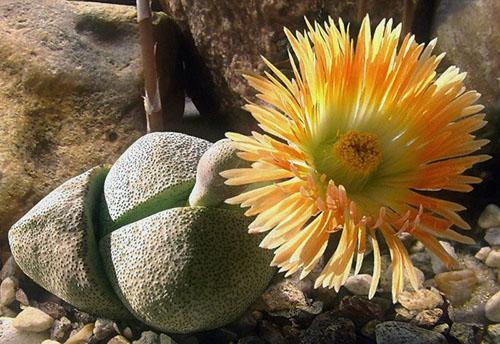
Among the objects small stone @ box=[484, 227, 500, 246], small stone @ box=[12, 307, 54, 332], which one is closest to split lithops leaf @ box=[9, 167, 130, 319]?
small stone @ box=[12, 307, 54, 332]

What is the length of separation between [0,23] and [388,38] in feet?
3.75

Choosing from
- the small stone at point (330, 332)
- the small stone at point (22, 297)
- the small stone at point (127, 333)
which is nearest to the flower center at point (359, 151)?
the small stone at point (330, 332)

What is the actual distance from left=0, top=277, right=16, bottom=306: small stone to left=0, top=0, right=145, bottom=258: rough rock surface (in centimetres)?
19

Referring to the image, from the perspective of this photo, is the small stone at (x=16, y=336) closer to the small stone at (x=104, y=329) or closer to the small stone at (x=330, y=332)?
the small stone at (x=104, y=329)

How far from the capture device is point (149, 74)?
1506mm

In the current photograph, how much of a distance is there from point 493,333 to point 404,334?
0.19 metres

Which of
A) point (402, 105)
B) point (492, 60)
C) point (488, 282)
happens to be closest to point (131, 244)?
point (402, 105)

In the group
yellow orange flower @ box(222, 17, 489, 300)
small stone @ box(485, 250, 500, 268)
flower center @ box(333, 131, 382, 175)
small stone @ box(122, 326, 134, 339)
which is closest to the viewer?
yellow orange flower @ box(222, 17, 489, 300)

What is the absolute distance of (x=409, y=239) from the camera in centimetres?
141

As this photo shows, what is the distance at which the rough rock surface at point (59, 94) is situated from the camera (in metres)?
1.56

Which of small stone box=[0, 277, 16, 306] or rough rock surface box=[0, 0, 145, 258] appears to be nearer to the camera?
small stone box=[0, 277, 16, 306]

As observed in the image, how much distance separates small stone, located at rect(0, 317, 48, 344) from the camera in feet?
4.22

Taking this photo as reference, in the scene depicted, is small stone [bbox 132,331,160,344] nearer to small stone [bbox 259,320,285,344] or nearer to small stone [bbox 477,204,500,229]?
small stone [bbox 259,320,285,344]

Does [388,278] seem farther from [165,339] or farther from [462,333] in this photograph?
[165,339]
